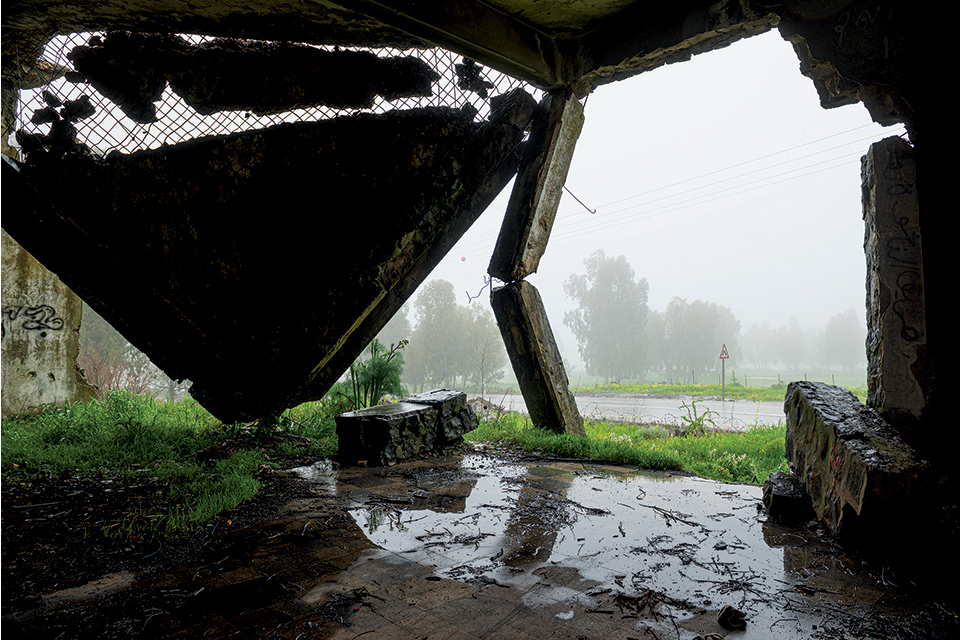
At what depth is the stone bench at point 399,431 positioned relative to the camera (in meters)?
5.70

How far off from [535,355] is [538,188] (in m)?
2.21

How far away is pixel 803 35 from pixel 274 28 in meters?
4.55

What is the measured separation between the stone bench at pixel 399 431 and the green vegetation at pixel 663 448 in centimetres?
92

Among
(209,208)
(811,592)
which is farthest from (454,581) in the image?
(209,208)

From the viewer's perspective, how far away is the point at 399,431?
5848mm

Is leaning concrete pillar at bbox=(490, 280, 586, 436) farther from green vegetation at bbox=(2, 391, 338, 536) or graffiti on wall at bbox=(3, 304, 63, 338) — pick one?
graffiti on wall at bbox=(3, 304, 63, 338)

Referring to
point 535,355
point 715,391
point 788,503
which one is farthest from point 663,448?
point 715,391

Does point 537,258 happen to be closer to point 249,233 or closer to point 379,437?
point 379,437

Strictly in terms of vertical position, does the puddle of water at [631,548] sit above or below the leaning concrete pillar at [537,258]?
below

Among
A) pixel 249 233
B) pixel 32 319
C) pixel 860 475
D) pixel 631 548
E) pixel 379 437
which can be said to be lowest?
pixel 631 548

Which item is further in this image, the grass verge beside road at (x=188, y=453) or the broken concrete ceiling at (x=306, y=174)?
the grass verge beside road at (x=188, y=453)

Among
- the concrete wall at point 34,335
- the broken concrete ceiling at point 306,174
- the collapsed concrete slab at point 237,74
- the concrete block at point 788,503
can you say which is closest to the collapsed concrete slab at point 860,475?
the concrete block at point 788,503

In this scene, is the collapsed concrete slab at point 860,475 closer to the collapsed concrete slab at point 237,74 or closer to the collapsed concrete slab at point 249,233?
the collapsed concrete slab at point 249,233

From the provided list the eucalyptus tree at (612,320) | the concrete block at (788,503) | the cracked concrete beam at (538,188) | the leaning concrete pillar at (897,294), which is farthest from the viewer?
the eucalyptus tree at (612,320)
